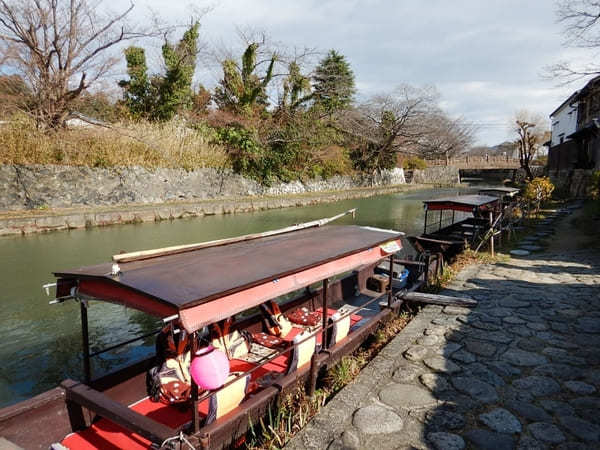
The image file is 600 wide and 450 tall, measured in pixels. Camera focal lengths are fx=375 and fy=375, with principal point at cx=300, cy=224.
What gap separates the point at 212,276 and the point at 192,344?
0.81 meters

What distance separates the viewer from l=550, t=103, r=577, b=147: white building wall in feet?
109

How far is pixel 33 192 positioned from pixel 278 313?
15414mm

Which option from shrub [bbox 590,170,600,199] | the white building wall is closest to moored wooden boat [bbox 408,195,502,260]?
shrub [bbox 590,170,600,199]

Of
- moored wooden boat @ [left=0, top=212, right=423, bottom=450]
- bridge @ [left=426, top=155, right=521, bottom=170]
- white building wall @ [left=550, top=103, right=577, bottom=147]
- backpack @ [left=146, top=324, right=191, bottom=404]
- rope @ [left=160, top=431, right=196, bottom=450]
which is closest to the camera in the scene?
rope @ [left=160, top=431, right=196, bottom=450]

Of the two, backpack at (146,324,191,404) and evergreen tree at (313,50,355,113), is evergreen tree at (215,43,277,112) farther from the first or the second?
backpack at (146,324,191,404)

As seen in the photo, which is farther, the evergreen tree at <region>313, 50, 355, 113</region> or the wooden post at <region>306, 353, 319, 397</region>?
the evergreen tree at <region>313, 50, 355, 113</region>

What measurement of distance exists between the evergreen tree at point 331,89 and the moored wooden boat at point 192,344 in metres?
30.2

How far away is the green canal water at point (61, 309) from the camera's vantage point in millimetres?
6039

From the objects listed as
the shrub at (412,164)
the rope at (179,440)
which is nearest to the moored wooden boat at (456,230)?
the rope at (179,440)

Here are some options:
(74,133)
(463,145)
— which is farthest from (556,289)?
(463,145)

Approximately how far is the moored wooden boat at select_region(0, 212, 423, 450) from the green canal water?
5.11 feet

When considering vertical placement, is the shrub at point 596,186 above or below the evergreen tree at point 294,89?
below

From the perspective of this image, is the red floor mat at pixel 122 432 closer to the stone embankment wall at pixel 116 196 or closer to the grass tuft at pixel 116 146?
the stone embankment wall at pixel 116 196

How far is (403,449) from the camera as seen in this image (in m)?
3.32
